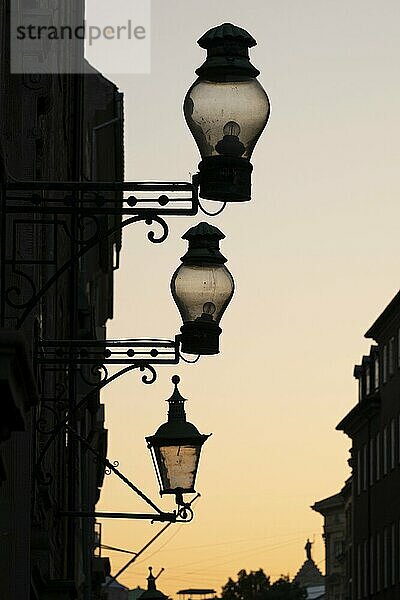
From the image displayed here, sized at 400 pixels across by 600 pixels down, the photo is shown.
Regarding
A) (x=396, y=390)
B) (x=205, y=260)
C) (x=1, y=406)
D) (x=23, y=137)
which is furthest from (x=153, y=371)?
(x=396, y=390)

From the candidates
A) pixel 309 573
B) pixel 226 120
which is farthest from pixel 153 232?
pixel 309 573

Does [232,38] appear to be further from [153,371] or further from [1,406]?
[1,406]

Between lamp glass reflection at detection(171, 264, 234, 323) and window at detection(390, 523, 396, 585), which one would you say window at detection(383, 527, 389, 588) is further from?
lamp glass reflection at detection(171, 264, 234, 323)

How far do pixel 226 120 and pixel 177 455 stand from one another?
5.50 m

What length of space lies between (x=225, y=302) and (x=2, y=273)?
2.19 metres

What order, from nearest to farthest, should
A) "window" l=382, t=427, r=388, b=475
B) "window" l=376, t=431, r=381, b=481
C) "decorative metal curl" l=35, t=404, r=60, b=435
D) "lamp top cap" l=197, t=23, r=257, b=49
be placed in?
"lamp top cap" l=197, t=23, r=257, b=49, "decorative metal curl" l=35, t=404, r=60, b=435, "window" l=382, t=427, r=388, b=475, "window" l=376, t=431, r=381, b=481

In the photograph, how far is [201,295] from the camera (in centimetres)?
Result: 1145

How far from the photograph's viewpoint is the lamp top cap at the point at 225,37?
9242mm

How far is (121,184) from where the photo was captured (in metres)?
8.91

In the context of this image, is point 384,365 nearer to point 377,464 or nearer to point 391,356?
point 391,356

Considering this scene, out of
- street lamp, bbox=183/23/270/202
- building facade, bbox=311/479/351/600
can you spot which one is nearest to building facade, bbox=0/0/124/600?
street lamp, bbox=183/23/270/202

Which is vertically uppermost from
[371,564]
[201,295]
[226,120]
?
[371,564]

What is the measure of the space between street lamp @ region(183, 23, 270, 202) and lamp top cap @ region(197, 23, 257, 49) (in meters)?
0.19

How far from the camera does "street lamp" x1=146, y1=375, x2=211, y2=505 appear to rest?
13789mm
